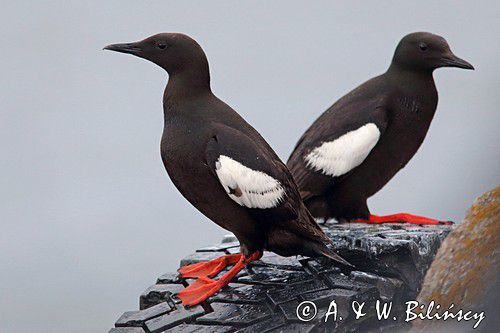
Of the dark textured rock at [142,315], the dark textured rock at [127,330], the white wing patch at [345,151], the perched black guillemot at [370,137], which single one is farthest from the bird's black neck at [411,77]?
the dark textured rock at [127,330]

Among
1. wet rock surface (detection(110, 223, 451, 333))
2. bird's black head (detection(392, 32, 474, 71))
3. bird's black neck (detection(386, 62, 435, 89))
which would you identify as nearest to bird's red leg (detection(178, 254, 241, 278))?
wet rock surface (detection(110, 223, 451, 333))

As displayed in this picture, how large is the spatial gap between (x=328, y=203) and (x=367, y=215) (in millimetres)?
270

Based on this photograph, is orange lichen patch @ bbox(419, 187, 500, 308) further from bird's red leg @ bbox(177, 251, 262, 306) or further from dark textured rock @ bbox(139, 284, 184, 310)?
dark textured rock @ bbox(139, 284, 184, 310)

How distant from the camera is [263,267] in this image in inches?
256

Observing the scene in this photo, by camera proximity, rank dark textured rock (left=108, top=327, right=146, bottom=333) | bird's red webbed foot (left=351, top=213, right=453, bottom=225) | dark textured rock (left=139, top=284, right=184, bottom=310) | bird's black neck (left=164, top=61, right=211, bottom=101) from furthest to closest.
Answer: bird's red webbed foot (left=351, top=213, right=453, bottom=225), dark textured rock (left=139, top=284, right=184, bottom=310), bird's black neck (left=164, top=61, right=211, bottom=101), dark textured rock (left=108, top=327, right=146, bottom=333)

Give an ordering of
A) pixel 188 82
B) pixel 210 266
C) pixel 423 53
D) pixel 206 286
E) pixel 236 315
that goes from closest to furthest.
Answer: pixel 236 315 < pixel 206 286 < pixel 188 82 < pixel 210 266 < pixel 423 53

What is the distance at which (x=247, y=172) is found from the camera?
5965 mm

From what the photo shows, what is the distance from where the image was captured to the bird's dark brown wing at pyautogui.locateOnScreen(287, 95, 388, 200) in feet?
24.4

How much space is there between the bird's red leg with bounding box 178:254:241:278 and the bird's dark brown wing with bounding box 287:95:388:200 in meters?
1.15

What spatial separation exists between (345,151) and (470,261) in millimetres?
1901

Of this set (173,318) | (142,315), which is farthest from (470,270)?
(142,315)

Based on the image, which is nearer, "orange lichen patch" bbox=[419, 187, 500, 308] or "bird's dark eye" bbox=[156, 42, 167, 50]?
"orange lichen patch" bbox=[419, 187, 500, 308]

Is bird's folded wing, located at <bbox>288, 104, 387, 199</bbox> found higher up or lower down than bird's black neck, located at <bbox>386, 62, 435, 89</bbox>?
lower down

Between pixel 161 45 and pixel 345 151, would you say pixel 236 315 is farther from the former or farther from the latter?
pixel 345 151
